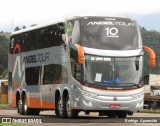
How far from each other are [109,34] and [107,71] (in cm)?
154

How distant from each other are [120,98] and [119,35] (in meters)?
2.53

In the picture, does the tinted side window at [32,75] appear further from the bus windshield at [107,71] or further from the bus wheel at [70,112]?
the bus windshield at [107,71]

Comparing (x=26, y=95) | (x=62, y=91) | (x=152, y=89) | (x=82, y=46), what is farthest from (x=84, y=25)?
(x=152, y=89)

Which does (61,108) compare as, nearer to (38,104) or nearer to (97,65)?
(97,65)

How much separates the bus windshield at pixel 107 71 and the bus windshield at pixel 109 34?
0.50m

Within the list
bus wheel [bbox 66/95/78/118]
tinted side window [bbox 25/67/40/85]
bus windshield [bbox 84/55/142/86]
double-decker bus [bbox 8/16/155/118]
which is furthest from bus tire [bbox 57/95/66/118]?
tinted side window [bbox 25/67/40/85]

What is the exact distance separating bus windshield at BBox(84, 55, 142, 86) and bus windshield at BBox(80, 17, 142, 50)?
1.64 ft

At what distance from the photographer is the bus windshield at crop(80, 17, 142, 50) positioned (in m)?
24.7

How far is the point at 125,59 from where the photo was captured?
24.7 meters

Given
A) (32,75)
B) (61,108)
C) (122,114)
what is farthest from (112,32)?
(32,75)

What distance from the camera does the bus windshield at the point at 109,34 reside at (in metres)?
Answer: 24.7

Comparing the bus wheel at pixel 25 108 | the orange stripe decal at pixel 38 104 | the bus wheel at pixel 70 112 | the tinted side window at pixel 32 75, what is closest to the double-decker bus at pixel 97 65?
the bus wheel at pixel 70 112

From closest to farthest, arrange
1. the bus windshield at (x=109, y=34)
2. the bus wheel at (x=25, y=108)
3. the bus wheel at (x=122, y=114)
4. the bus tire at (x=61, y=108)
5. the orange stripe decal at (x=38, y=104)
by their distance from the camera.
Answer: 1. the bus windshield at (x=109, y=34)
2. the bus tire at (x=61, y=108)
3. the bus wheel at (x=122, y=114)
4. the orange stripe decal at (x=38, y=104)
5. the bus wheel at (x=25, y=108)

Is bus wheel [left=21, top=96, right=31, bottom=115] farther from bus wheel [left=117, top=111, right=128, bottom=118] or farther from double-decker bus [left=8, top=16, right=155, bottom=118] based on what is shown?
bus wheel [left=117, top=111, right=128, bottom=118]
